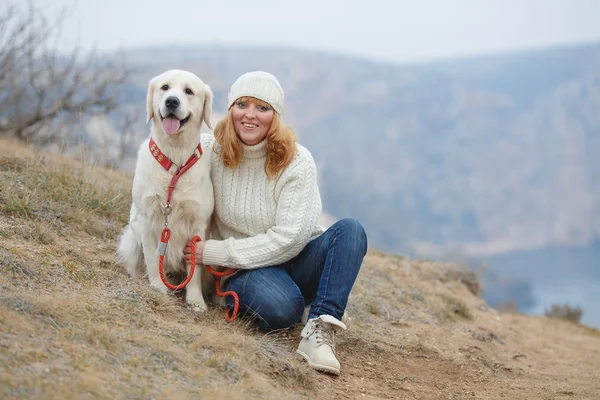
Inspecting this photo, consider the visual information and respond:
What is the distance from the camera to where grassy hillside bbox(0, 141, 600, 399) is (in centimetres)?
195

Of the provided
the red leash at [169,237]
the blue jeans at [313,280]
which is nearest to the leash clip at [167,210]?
the red leash at [169,237]

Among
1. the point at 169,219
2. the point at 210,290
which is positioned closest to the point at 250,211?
the point at 169,219

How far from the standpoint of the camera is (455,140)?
164ft

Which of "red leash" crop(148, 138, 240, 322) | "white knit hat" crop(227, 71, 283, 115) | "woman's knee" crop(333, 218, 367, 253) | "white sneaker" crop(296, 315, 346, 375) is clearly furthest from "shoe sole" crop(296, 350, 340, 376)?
"white knit hat" crop(227, 71, 283, 115)

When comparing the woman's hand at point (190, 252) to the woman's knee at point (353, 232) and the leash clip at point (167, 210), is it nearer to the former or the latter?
the leash clip at point (167, 210)

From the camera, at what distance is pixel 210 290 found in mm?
3303

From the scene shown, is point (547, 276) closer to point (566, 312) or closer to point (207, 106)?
point (566, 312)

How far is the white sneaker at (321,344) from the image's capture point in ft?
9.00

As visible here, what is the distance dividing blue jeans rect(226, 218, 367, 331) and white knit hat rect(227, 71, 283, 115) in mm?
729

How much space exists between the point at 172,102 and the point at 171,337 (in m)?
1.13

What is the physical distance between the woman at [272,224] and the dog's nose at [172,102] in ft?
0.88

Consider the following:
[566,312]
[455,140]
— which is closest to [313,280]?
[566,312]

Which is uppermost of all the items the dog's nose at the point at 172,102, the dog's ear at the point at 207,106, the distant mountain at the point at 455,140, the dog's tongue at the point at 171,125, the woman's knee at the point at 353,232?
the distant mountain at the point at 455,140

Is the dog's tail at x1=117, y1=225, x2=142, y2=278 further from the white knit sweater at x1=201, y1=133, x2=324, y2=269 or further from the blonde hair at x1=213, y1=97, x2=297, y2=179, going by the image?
the blonde hair at x1=213, y1=97, x2=297, y2=179
